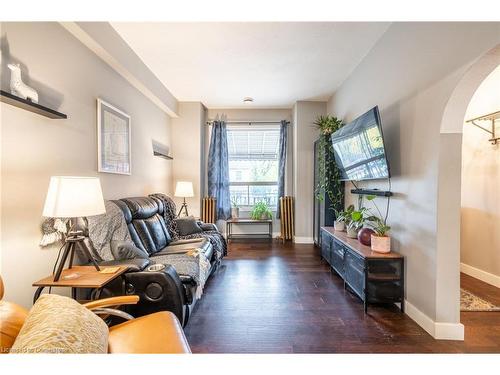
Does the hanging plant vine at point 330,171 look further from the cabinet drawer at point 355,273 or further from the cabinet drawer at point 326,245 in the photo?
the cabinet drawer at point 355,273

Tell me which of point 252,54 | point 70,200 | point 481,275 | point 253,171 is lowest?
point 481,275

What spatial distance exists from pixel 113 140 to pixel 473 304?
423cm

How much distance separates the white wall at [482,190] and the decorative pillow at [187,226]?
3754 millimetres

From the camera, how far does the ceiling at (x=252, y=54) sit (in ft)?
8.04

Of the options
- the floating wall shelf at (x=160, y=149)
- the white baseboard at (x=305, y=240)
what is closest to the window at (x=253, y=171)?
the white baseboard at (x=305, y=240)

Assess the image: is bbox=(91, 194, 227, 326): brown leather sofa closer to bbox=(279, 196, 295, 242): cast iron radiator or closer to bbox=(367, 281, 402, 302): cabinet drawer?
bbox=(367, 281, 402, 302): cabinet drawer

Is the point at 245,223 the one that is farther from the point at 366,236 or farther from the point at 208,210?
the point at 366,236

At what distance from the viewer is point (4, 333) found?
822mm

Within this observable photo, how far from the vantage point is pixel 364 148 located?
247cm

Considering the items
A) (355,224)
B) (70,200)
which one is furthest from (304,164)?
(70,200)

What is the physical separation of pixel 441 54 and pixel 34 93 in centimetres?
299

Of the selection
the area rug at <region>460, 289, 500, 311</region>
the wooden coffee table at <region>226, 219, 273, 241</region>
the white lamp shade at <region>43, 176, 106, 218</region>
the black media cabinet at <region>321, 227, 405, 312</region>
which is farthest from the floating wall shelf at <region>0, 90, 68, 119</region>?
the area rug at <region>460, 289, 500, 311</region>

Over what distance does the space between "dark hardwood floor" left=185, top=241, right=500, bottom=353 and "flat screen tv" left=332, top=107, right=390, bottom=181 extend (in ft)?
4.43

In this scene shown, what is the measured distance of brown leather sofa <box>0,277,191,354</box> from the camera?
3.07ft
